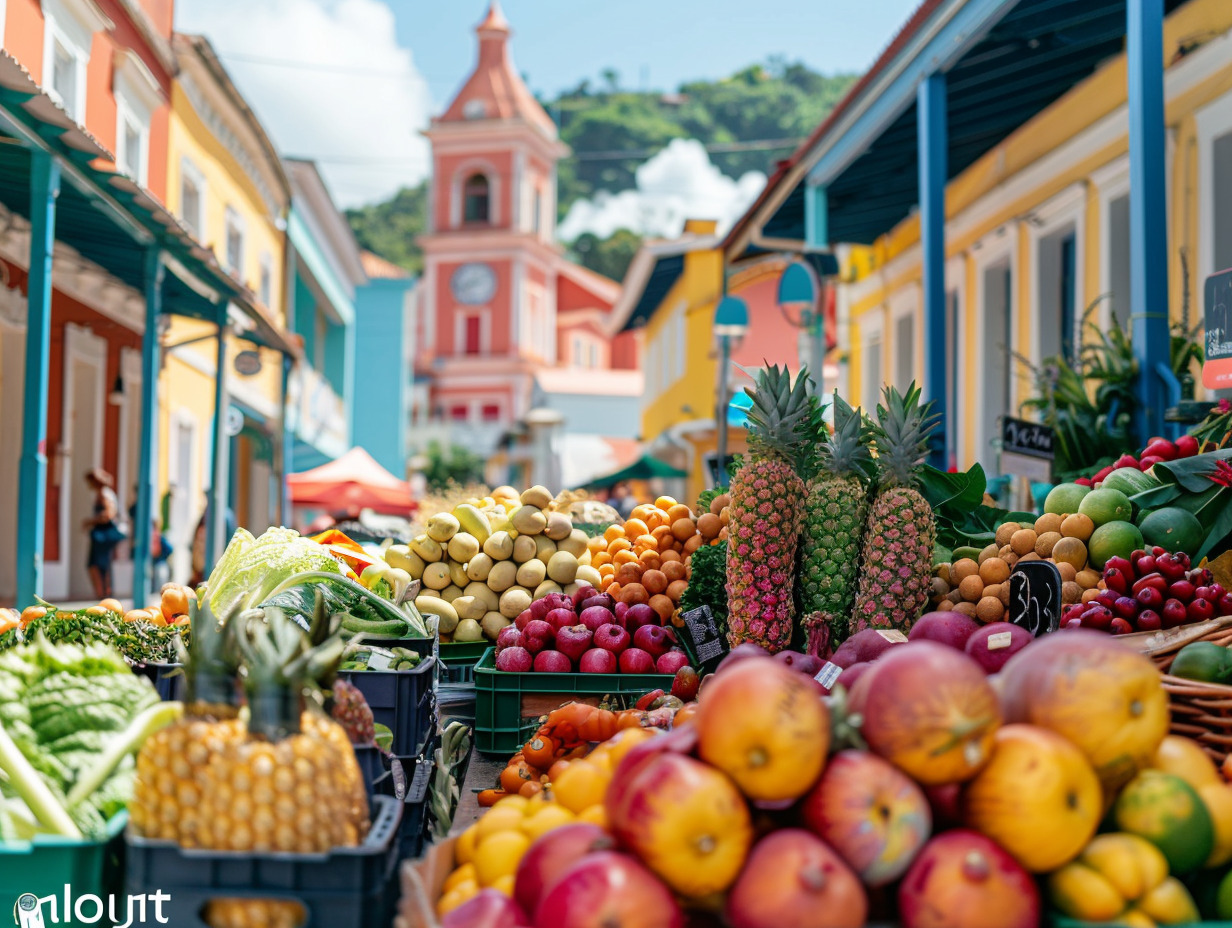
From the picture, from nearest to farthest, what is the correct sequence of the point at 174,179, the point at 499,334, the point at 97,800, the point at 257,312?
the point at 97,800 < the point at 257,312 < the point at 174,179 < the point at 499,334

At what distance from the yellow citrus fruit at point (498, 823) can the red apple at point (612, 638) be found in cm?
184

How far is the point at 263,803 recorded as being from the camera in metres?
1.92

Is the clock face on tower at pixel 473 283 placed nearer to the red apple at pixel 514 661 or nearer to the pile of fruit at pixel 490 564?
the pile of fruit at pixel 490 564

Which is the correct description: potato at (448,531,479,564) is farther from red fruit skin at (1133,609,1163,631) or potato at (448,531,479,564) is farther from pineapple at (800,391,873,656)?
red fruit skin at (1133,609,1163,631)

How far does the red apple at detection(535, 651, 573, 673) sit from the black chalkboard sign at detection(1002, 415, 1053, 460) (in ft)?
9.64

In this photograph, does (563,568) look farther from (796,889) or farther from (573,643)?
(796,889)

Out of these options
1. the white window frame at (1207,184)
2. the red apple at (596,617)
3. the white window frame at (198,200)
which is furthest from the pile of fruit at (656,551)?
the white window frame at (198,200)

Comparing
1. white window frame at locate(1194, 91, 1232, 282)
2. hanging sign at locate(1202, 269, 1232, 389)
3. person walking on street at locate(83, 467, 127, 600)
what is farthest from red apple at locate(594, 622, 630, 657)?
person walking on street at locate(83, 467, 127, 600)

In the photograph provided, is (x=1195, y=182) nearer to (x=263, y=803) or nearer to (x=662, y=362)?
(x=263, y=803)

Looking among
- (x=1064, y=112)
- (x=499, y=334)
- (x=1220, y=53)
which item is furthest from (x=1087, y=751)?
(x=499, y=334)

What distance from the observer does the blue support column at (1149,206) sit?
5.61 meters

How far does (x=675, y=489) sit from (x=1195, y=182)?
2546 centimetres

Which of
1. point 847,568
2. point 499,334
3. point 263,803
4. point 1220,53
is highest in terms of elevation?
point 499,334

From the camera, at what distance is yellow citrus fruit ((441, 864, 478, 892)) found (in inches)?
82.7
